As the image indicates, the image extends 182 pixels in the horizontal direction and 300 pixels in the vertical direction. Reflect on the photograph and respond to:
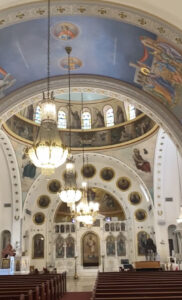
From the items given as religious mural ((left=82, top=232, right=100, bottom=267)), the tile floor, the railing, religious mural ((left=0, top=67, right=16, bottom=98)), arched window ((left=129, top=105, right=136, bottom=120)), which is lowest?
the tile floor

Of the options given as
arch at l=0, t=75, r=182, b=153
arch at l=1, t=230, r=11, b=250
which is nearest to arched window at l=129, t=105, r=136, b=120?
arch at l=0, t=75, r=182, b=153

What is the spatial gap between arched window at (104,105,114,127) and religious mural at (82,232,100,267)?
8.90 m

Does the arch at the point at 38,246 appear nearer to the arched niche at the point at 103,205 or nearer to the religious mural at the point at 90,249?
the arched niche at the point at 103,205

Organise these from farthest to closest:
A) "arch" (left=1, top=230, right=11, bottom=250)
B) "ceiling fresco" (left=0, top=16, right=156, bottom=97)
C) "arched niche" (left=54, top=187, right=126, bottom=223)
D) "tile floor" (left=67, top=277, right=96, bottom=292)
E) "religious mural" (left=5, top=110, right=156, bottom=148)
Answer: "arched niche" (left=54, top=187, right=126, bottom=223) < "arch" (left=1, top=230, right=11, bottom=250) < "religious mural" (left=5, top=110, right=156, bottom=148) < "tile floor" (left=67, top=277, right=96, bottom=292) < "ceiling fresco" (left=0, top=16, right=156, bottom=97)

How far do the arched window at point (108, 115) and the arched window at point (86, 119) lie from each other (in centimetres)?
133

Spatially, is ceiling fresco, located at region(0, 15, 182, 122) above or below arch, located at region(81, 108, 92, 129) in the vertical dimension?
below

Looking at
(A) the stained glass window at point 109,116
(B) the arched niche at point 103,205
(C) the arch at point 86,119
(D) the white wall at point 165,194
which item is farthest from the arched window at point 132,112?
(B) the arched niche at point 103,205

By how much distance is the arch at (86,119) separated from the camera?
2355 centimetres

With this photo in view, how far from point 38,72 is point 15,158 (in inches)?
363

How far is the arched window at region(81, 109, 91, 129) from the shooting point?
23547mm

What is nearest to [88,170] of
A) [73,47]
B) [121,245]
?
[121,245]

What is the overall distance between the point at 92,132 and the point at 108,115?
1.85 meters

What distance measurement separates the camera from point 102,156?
2255 centimetres

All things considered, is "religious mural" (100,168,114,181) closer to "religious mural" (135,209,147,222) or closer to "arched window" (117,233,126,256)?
"religious mural" (135,209,147,222)
